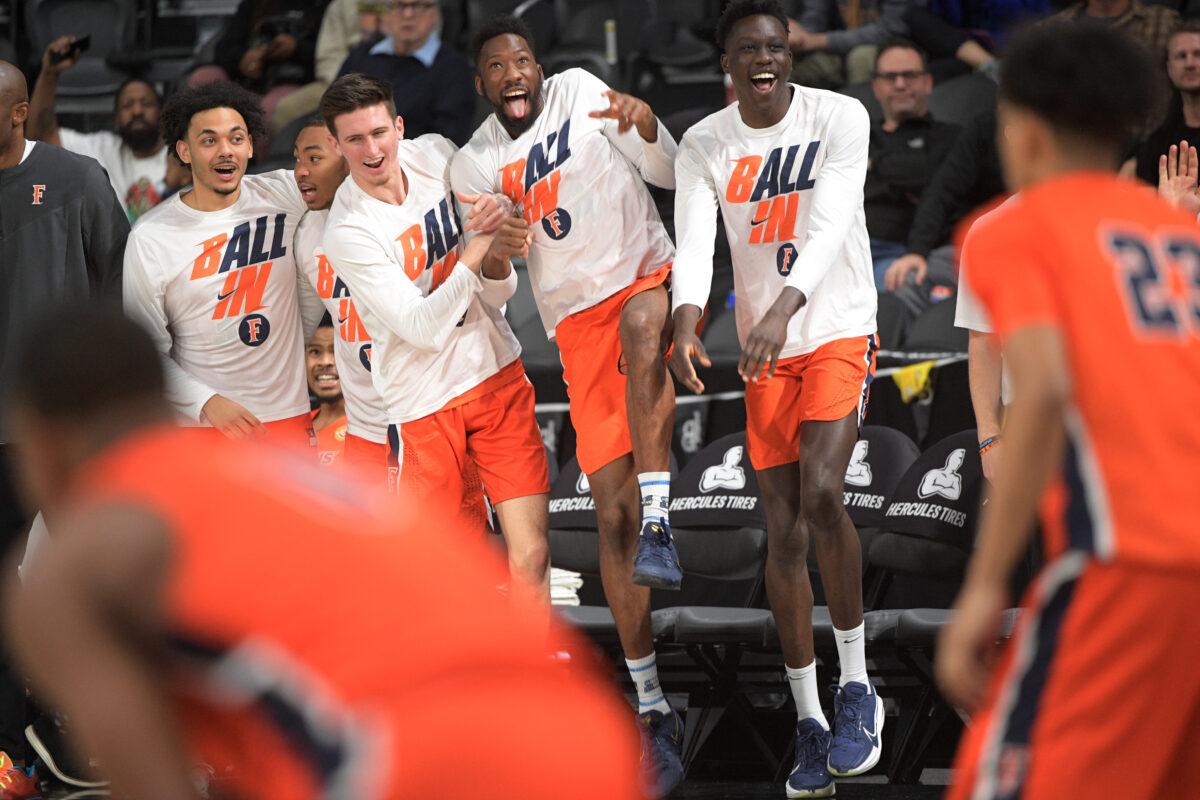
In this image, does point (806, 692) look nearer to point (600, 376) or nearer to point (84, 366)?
point (600, 376)

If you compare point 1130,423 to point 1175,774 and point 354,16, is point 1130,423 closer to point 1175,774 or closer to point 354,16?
point 1175,774

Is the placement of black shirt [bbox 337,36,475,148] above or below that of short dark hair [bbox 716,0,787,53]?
below

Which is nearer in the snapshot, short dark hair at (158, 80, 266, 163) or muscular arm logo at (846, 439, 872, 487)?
short dark hair at (158, 80, 266, 163)

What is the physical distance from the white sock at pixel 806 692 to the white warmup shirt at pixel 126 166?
17.9ft

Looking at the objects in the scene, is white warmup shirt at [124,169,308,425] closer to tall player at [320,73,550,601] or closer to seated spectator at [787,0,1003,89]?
tall player at [320,73,550,601]

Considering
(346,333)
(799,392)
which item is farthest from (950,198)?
(346,333)

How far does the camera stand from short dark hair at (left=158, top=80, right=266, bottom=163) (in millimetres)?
6188

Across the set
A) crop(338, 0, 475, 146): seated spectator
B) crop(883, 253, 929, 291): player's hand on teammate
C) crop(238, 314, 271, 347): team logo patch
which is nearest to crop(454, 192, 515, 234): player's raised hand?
crop(238, 314, 271, 347): team logo patch

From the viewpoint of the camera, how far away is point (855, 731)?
5.38m

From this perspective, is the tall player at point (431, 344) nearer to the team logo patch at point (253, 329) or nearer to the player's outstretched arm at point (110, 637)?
the team logo patch at point (253, 329)

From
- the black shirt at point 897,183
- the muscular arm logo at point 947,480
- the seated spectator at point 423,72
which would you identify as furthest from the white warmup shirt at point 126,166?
the muscular arm logo at point 947,480

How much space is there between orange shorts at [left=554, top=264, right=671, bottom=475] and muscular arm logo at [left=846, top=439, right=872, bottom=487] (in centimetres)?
125

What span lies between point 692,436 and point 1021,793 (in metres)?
4.96

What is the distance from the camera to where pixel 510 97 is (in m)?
5.71
